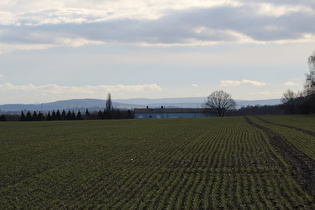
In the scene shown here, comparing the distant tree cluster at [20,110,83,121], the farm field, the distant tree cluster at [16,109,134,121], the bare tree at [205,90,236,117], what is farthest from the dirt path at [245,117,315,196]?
the bare tree at [205,90,236,117]

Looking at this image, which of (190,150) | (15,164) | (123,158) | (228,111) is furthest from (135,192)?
(228,111)

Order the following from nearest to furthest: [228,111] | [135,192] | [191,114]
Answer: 1. [135,192]
2. [228,111]
3. [191,114]

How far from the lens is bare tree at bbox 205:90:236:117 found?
173 m

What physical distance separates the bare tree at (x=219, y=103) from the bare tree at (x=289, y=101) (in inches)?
1094

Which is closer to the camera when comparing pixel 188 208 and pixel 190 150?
pixel 188 208

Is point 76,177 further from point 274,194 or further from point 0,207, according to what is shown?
point 274,194

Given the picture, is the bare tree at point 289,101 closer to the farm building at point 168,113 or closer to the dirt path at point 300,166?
the farm building at point 168,113

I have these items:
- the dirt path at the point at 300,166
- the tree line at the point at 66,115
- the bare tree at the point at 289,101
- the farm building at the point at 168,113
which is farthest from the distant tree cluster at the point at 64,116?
the dirt path at the point at 300,166

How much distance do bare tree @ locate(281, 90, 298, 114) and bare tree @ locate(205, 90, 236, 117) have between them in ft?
91.2

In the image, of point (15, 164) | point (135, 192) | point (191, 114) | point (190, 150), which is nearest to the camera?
point (135, 192)

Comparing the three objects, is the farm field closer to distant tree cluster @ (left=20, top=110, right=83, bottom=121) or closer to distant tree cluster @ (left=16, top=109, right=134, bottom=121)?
distant tree cluster @ (left=20, top=110, right=83, bottom=121)

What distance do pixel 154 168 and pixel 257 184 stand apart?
6.04 m

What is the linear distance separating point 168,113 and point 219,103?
28.5m

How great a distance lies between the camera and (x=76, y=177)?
17.3m
